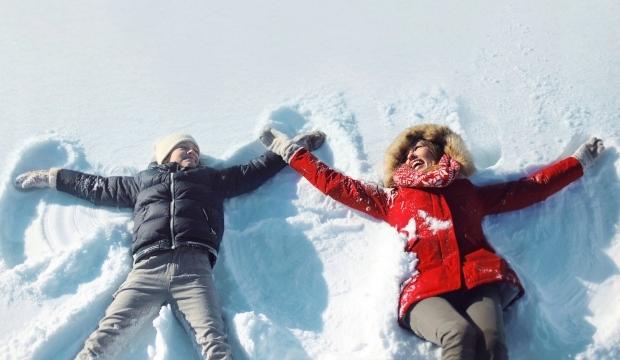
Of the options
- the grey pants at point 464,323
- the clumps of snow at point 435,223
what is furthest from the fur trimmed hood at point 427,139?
the grey pants at point 464,323

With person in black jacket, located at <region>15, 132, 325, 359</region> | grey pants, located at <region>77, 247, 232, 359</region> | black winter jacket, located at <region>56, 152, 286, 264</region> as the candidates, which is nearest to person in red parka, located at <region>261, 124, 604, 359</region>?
black winter jacket, located at <region>56, 152, 286, 264</region>

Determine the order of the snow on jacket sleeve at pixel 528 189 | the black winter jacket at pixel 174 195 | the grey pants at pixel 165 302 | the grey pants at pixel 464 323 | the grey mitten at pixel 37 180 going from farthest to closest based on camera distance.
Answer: the grey mitten at pixel 37 180
the snow on jacket sleeve at pixel 528 189
the black winter jacket at pixel 174 195
the grey pants at pixel 165 302
the grey pants at pixel 464 323

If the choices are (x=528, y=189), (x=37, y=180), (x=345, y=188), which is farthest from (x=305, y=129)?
(x=37, y=180)

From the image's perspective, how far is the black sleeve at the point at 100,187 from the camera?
3.89 m

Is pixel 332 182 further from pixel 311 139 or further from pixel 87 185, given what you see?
pixel 87 185

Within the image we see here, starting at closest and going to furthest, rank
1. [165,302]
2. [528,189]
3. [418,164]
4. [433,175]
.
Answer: [165,302]
[433,175]
[528,189]
[418,164]

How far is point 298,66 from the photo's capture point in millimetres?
4855

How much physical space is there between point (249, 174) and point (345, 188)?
0.65 m

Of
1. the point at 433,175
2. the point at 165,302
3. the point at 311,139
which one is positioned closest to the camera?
the point at 165,302

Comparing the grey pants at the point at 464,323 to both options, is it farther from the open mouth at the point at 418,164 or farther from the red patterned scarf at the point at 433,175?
the open mouth at the point at 418,164

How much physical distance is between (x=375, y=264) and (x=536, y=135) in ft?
5.01

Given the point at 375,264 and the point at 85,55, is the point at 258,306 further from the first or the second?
the point at 85,55

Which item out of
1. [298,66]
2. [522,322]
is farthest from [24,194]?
[522,322]

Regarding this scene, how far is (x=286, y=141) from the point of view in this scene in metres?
4.06
